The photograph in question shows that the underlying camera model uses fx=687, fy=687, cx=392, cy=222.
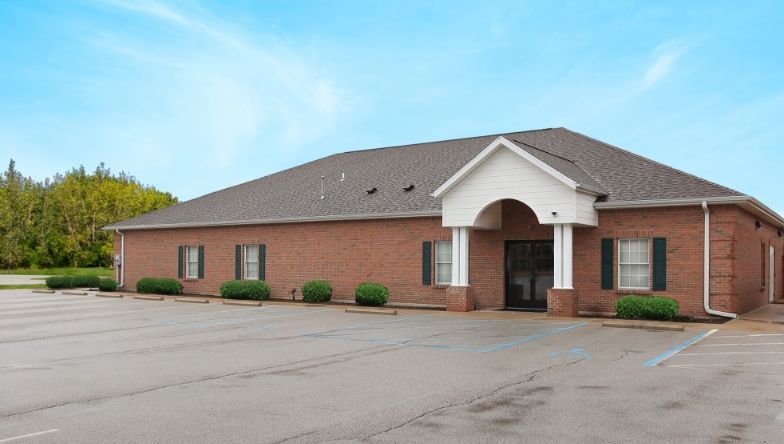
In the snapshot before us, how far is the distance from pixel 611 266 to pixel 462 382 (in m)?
12.3

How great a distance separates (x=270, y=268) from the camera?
28.8 metres

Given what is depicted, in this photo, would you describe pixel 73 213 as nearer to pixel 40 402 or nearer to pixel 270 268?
pixel 270 268

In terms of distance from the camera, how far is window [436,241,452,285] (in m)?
23.9

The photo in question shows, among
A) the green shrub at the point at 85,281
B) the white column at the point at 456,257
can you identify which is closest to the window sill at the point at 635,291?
the white column at the point at 456,257

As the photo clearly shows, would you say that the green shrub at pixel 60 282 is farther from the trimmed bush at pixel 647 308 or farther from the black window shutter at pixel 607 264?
the trimmed bush at pixel 647 308

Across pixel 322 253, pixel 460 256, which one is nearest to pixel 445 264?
pixel 460 256

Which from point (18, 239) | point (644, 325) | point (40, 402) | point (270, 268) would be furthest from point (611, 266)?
point (18, 239)

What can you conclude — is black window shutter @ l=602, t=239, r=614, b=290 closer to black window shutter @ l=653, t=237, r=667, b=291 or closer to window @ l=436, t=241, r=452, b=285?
black window shutter @ l=653, t=237, r=667, b=291

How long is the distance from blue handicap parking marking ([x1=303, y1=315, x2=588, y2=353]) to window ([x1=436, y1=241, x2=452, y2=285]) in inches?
168

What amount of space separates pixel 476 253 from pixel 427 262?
1773 mm

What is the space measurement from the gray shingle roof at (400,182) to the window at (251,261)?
1253mm

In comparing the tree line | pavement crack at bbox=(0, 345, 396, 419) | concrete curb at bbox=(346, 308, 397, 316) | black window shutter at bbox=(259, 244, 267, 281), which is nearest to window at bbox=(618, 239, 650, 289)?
concrete curb at bbox=(346, 308, 397, 316)

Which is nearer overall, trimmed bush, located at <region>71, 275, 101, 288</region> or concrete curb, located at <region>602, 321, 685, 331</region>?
concrete curb, located at <region>602, 321, 685, 331</region>

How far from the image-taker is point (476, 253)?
23.7 m
